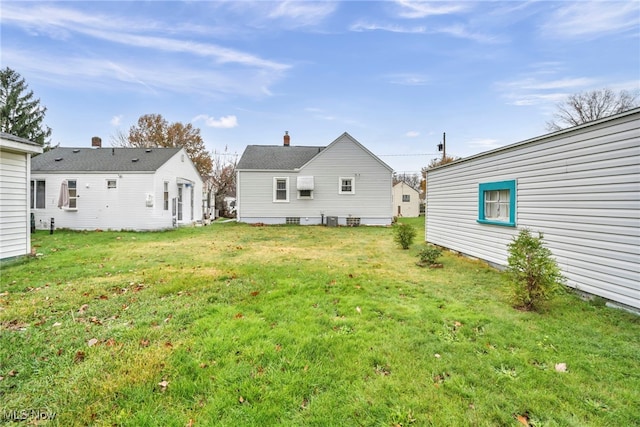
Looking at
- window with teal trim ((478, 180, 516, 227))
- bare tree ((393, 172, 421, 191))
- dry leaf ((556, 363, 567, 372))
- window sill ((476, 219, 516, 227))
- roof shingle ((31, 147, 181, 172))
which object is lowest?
dry leaf ((556, 363, 567, 372))

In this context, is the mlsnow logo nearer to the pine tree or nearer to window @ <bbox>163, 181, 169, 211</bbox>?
window @ <bbox>163, 181, 169, 211</bbox>

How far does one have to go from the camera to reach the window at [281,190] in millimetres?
18891

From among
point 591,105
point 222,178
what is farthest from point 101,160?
point 591,105

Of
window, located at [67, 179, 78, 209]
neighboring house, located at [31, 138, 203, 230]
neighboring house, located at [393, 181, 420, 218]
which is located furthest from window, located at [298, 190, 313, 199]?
neighboring house, located at [393, 181, 420, 218]

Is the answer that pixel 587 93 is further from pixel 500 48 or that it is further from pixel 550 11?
pixel 550 11

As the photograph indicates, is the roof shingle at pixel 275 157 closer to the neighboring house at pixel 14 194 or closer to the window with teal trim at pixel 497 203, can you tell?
the neighboring house at pixel 14 194

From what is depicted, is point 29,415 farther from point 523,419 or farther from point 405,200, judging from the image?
point 405,200

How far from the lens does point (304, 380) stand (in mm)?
2521

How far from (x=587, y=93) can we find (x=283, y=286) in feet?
112

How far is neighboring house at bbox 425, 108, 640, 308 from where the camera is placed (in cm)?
414

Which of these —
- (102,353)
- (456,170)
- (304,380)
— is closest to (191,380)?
(304,380)

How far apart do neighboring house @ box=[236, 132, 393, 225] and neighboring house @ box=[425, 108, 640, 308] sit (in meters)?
11.3

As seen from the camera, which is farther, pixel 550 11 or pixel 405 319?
pixel 550 11

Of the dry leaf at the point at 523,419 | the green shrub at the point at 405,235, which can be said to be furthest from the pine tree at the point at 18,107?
the dry leaf at the point at 523,419
